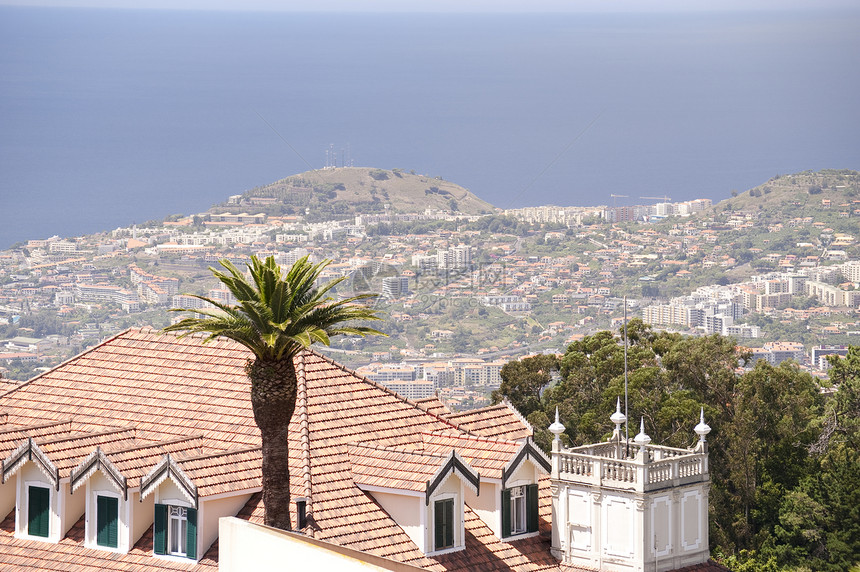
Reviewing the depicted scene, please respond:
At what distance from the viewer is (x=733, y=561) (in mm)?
45219

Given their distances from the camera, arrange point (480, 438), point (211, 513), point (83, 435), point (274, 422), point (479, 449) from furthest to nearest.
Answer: point (83, 435) < point (480, 438) < point (479, 449) < point (211, 513) < point (274, 422)

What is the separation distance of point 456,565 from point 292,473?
4116mm

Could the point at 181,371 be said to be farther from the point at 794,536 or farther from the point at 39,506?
the point at 794,536

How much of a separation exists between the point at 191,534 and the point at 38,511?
15.1ft

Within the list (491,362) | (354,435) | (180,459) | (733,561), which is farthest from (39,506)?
(491,362)

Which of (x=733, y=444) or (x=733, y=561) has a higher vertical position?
(x=733, y=444)

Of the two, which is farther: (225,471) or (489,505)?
(489,505)

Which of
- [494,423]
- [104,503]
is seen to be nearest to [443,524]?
[494,423]

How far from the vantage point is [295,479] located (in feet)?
97.9

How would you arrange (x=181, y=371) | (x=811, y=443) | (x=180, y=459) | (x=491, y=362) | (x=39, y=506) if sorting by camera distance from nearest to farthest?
(x=180, y=459) < (x=39, y=506) < (x=181, y=371) < (x=811, y=443) < (x=491, y=362)

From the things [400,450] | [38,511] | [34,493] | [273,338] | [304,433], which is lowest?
[38,511]

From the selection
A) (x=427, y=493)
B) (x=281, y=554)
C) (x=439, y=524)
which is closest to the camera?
(x=281, y=554)

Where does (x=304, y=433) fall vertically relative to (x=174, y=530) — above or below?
above

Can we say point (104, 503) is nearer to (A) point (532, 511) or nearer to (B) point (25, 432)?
(B) point (25, 432)
